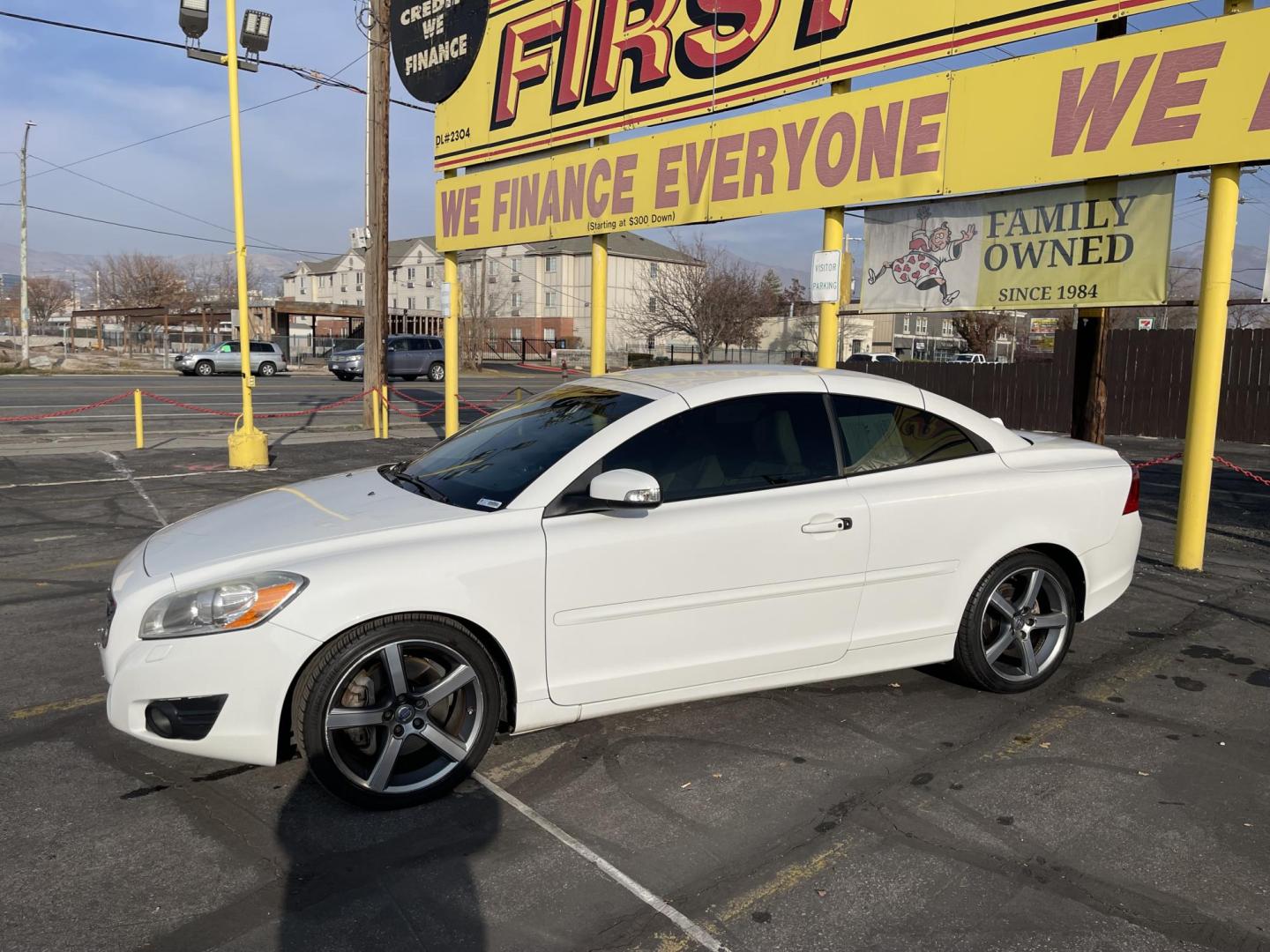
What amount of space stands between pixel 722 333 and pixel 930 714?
44388 mm

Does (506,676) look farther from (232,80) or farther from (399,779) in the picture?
(232,80)

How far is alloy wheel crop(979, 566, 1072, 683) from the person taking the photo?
4633 millimetres

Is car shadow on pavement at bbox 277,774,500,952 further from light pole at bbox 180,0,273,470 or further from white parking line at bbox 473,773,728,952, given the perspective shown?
light pole at bbox 180,0,273,470

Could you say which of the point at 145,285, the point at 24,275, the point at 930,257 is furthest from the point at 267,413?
the point at 145,285

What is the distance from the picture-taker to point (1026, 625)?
4691 mm

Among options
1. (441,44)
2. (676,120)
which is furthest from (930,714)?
(441,44)

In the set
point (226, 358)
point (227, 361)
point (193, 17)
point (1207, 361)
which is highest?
point (193, 17)

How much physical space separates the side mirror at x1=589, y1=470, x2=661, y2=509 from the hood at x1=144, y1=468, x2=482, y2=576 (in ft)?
1.69

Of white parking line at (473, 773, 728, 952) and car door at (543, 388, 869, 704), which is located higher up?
car door at (543, 388, 869, 704)

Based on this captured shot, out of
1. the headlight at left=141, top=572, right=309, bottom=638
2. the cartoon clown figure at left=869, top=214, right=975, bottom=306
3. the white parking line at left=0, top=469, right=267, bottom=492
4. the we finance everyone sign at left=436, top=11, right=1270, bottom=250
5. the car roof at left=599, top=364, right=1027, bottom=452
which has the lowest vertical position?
the white parking line at left=0, top=469, right=267, bottom=492

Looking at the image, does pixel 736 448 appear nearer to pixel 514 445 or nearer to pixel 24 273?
pixel 514 445

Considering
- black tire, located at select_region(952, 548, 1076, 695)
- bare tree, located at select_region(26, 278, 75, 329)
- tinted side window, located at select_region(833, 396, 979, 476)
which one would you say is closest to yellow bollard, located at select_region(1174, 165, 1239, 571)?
black tire, located at select_region(952, 548, 1076, 695)

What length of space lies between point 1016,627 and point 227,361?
39795mm

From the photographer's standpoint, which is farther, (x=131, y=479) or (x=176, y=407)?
(x=176, y=407)
